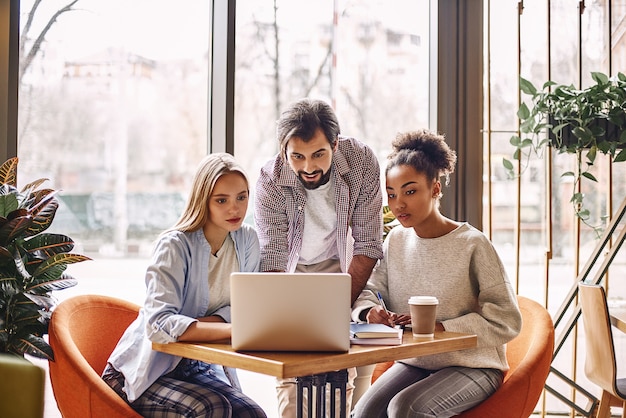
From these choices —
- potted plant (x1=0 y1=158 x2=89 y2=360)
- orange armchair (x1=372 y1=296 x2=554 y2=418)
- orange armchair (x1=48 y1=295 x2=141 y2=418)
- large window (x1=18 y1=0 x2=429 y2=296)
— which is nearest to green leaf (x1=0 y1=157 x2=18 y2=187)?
potted plant (x1=0 y1=158 x2=89 y2=360)

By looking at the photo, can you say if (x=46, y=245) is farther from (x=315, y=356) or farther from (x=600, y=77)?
(x=600, y=77)

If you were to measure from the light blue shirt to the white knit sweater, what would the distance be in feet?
1.63

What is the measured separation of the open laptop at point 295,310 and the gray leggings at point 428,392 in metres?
0.52

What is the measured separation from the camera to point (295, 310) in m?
1.83

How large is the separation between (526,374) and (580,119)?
1.33 m

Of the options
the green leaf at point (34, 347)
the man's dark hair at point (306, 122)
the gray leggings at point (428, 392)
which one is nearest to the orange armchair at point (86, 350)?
the green leaf at point (34, 347)

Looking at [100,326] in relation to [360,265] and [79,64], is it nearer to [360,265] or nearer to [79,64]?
[360,265]

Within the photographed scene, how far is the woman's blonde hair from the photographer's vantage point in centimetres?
230

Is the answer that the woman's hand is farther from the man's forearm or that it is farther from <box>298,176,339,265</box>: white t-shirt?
<box>298,176,339,265</box>: white t-shirt

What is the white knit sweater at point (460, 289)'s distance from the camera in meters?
2.31

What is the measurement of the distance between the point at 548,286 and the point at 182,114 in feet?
6.15

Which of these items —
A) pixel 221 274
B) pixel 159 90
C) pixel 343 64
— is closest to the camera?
pixel 221 274

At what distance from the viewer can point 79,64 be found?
11.0 ft

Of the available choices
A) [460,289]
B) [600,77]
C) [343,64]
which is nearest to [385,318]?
[460,289]
